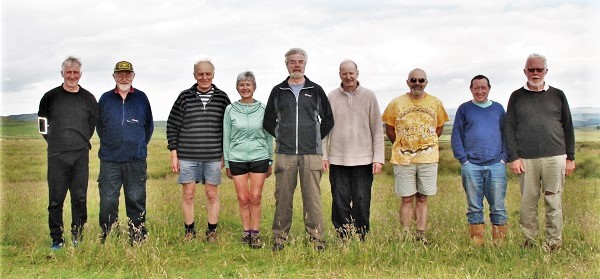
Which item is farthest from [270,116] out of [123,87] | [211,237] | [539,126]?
[539,126]

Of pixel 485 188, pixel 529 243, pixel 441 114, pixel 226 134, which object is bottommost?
pixel 529 243

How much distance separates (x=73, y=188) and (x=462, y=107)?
227 inches

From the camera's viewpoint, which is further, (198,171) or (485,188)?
(198,171)

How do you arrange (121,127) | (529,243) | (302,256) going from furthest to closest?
(121,127) → (529,243) → (302,256)

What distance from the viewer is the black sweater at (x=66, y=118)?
8.20 m

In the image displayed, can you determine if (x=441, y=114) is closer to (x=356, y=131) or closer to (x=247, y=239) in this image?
(x=356, y=131)

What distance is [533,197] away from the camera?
8172 millimetres

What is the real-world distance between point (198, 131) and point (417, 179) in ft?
10.6

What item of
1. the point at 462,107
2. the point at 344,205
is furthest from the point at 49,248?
the point at 462,107

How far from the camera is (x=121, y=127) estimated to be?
8250 mm

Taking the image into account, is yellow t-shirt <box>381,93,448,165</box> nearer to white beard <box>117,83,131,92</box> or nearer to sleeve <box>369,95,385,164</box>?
sleeve <box>369,95,385,164</box>

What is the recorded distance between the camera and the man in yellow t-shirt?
8.03 meters

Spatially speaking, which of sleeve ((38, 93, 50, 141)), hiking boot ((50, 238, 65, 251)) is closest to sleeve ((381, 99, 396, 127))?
sleeve ((38, 93, 50, 141))

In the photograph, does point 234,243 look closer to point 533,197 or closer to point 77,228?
point 77,228
